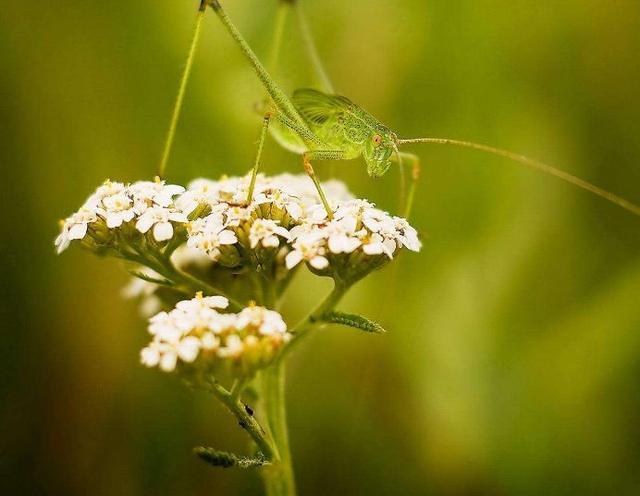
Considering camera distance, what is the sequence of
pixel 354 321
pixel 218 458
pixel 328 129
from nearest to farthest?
pixel 218 458 < pixel 354 321 < pixel 328 129

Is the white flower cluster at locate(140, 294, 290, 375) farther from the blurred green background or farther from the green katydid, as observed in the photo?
the blurred green background

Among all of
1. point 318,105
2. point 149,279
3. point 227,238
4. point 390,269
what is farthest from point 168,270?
point 390,269

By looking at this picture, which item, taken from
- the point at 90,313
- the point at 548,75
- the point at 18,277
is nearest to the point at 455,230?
the point at 548,75

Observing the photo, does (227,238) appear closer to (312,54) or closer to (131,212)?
(131,212)

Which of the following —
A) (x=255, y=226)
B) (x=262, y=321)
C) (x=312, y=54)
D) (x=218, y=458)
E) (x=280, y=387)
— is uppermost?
(x=312, y=54)

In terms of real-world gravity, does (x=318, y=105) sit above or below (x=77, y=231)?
above

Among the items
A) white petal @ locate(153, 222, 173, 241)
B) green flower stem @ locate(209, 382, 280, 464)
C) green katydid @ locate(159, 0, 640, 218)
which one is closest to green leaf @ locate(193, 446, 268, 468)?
green flower stem @ locate(209, 382, 280, 464)

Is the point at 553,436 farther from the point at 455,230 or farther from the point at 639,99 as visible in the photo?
the point at 639,99
